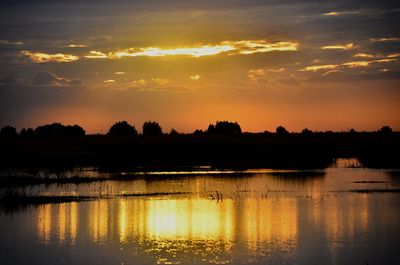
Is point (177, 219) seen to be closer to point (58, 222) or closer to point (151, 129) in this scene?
point (58, 222)

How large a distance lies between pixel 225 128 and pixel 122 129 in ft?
52.4

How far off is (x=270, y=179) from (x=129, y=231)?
18120 millimetres

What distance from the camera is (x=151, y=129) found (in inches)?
4316

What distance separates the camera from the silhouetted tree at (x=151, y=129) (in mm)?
109031

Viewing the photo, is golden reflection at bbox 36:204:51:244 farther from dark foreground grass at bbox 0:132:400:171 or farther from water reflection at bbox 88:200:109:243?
dark foreground grass at bbox 0:132:400:171

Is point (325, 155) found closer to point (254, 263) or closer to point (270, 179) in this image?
point (270, 179)

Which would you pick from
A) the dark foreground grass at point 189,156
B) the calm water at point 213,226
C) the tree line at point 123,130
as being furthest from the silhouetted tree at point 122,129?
the calm water at point 213,226

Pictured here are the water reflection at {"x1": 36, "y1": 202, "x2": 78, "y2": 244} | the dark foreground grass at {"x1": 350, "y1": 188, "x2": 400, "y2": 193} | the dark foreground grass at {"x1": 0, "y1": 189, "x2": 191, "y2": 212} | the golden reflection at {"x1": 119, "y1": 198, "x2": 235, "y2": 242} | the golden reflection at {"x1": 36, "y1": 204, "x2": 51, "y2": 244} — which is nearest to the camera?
the golden reflection at {"x1": 36, "y1": 204, "x2": 51, "y2": 244}

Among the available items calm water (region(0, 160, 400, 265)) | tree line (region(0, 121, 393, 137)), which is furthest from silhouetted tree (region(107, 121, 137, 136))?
calm water (region(0, 160, 400, 265))

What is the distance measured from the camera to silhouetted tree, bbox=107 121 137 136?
346 feet

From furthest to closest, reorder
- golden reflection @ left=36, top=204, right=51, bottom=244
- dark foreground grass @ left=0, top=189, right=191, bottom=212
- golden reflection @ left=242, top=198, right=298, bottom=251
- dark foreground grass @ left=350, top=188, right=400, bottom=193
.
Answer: dark foreground grass @ left=350, top=188, right=400, bottom=193 → dark foreground grass @ left=0, top=189, right=191, bottom=212 → golden reflection @ left=36, top=204, right=51, bottom=244 → golden reflection @ left=242, top=198, right=298, bottom=251

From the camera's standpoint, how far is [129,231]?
2361 cm

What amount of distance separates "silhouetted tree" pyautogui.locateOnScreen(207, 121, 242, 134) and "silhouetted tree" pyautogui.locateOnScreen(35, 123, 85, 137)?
67.7 ft

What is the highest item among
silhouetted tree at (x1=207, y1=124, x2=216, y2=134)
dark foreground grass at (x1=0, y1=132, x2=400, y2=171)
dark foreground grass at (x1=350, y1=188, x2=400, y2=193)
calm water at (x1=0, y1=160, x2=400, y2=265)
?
silhouetted tree at (x1=207, y1=124, x2=216, y2=134)
